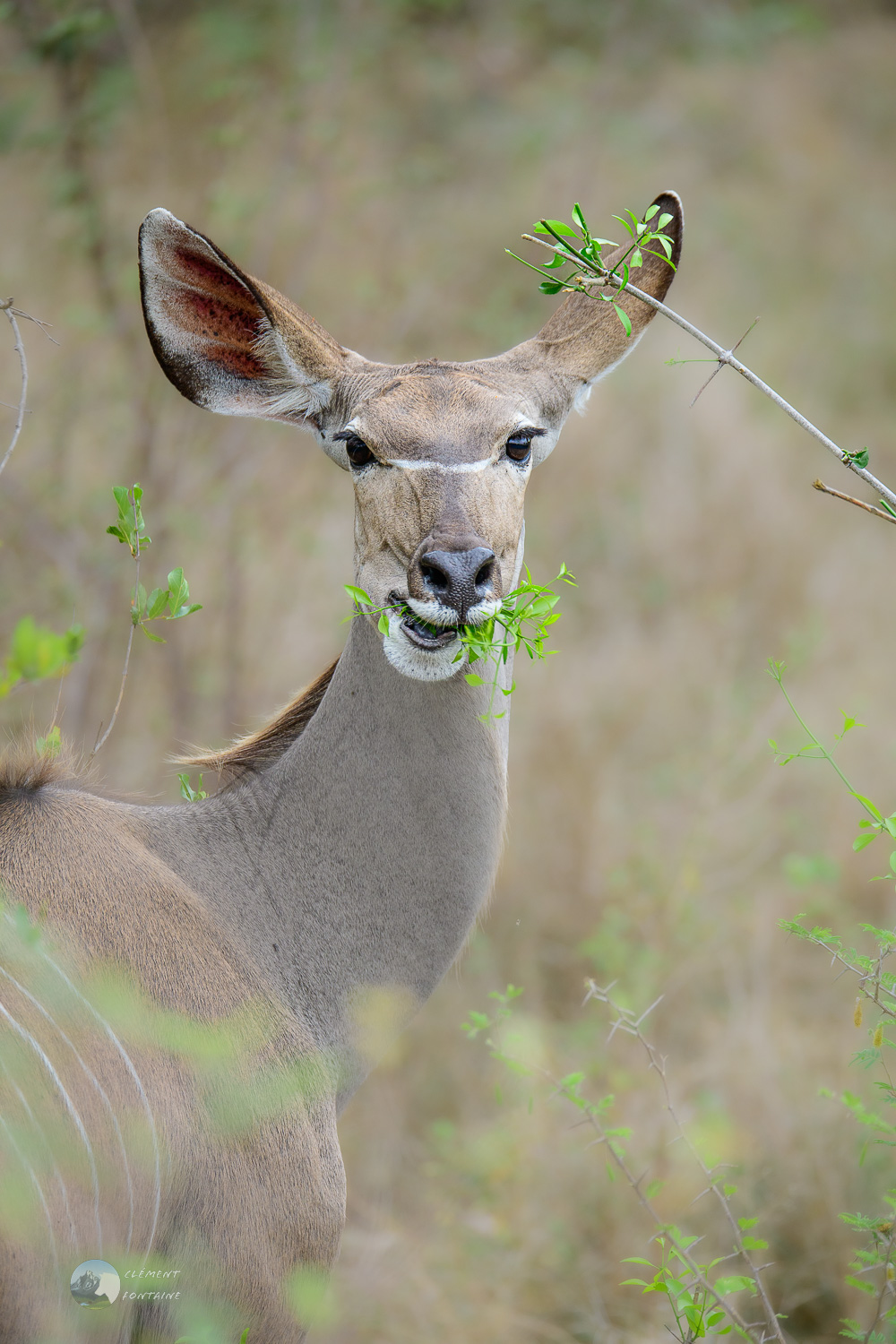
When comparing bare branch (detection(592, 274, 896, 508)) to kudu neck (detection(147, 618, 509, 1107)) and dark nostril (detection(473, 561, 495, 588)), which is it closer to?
dark nostril (detection(473, 561, 495, 588))

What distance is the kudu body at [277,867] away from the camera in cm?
237

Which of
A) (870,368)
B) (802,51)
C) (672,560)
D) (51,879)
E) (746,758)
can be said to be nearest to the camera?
(51,879)

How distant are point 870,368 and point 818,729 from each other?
681cm

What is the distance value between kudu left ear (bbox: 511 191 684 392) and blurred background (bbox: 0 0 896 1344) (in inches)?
63.5

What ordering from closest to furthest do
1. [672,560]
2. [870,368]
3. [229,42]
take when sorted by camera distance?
1. [229,42]
2. [672,560]
3. [870,368]

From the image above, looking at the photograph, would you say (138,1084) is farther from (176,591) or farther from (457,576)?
(457,576)

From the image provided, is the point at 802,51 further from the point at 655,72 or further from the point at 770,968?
the point at 770,968

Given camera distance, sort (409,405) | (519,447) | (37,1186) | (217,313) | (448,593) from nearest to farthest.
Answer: (37,1186), (448,593), (409,405), (519,447), (217,313)

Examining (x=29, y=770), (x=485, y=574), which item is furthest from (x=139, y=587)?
(x=485, y=574)

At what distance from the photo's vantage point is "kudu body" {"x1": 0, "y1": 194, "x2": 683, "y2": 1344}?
2369 millimetres

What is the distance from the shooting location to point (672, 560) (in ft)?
30.4

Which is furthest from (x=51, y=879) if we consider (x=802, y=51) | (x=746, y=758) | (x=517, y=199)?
(x=802, y=51)

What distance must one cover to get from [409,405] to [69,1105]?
5.66 feet

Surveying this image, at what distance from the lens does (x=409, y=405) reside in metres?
2.97
